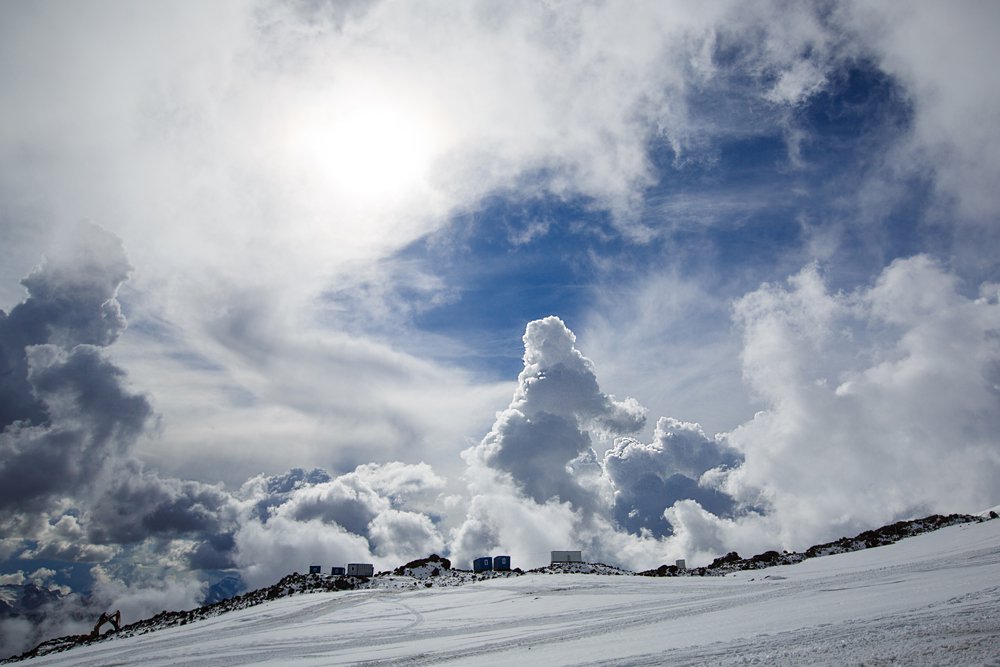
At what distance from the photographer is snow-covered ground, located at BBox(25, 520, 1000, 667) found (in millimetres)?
10352

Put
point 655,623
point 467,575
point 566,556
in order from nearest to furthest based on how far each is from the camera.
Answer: point 655,623
point 467,575
point 566,556

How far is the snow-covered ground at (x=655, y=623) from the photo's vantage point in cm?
1035

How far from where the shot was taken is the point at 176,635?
1309 inches

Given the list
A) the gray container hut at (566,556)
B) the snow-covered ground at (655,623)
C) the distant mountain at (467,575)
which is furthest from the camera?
the gray container hut at (566,556)

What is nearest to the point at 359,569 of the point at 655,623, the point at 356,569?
the point at 356,569

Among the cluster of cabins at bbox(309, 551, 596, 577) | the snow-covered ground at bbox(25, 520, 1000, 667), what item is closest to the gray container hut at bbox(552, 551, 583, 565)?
the cluster of cabins at bbox(309, 551, 596, 577)

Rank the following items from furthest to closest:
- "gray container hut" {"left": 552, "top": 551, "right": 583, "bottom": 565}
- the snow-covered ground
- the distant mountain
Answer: "gray container hut" {"left": 552, "top": 551, "right": 583, "bottom": 565} < the distant mountain < the snow-covered ground

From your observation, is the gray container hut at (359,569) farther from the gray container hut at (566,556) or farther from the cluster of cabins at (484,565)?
the gray container hut at (566,556)

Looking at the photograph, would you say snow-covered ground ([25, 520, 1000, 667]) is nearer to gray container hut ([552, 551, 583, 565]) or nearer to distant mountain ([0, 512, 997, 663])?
distant mountain ([0, 512, 997, 663])

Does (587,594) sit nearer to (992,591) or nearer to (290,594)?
(992,591)

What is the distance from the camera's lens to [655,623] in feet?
60.1

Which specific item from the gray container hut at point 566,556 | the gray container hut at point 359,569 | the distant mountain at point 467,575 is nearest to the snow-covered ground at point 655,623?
the distant mountain at point 467,575

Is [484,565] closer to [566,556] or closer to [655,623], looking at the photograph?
[566,556]

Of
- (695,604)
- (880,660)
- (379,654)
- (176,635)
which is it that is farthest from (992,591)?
(176,635)
